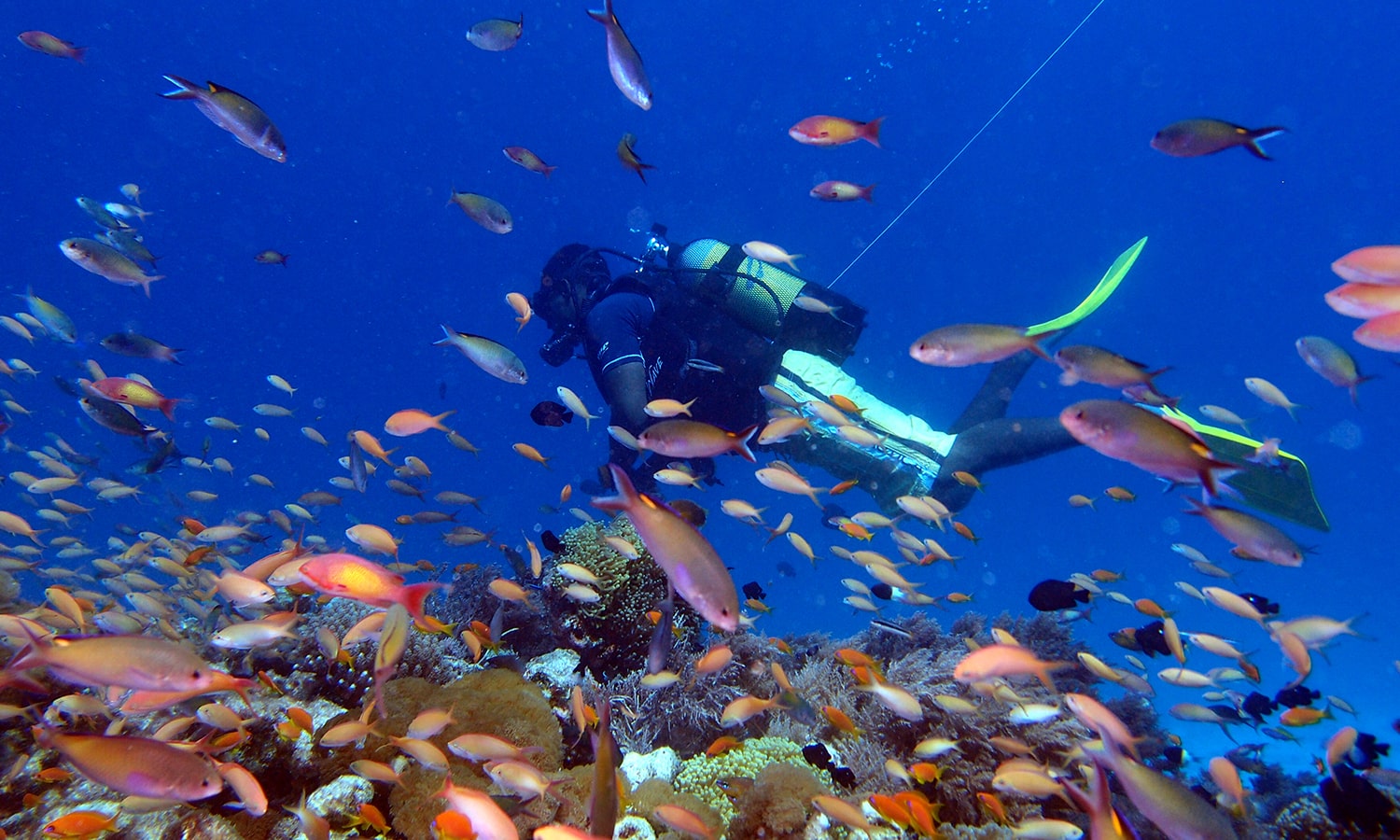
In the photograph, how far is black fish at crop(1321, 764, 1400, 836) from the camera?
3342 mm

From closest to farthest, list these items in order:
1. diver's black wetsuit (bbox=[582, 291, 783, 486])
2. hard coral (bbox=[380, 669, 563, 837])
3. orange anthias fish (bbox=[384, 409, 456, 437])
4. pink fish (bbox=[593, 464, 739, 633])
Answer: pink fish (bbox=[593, 464, 739, 633]), hard coral (bbox=[380, 669, 563, 837]), orange anthias fish (bbox=[384, 409, 456, 437]), diver's black wetsuit (bbox=[582, 291, 783, 486])

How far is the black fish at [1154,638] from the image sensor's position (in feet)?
14.3

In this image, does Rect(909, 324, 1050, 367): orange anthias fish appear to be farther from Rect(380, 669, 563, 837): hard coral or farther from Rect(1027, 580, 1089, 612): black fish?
Rect(380, 669, 563, 837): hard coral

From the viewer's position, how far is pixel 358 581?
2090 millimetres

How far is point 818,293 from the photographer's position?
25.7 feet

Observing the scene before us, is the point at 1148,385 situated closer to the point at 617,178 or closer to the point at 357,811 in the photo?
the point at 357,811

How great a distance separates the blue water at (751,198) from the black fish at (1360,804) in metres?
53.5

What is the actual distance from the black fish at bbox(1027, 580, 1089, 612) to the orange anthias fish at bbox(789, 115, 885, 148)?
3474 mm

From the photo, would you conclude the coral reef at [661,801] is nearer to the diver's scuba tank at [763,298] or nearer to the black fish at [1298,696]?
the black fish at [1298,696]

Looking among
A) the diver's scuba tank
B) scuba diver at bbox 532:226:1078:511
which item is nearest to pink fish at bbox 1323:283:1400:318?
scuba diver at bbox 532:226:1078:511

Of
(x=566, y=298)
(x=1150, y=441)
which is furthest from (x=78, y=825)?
(x=566, y=298)

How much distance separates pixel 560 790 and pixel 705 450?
6.32 feet

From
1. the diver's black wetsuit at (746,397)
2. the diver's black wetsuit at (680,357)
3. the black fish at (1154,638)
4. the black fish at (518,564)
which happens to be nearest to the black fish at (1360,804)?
the black fish at (1154,638)

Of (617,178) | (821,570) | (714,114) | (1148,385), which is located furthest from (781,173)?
(1148,385)
